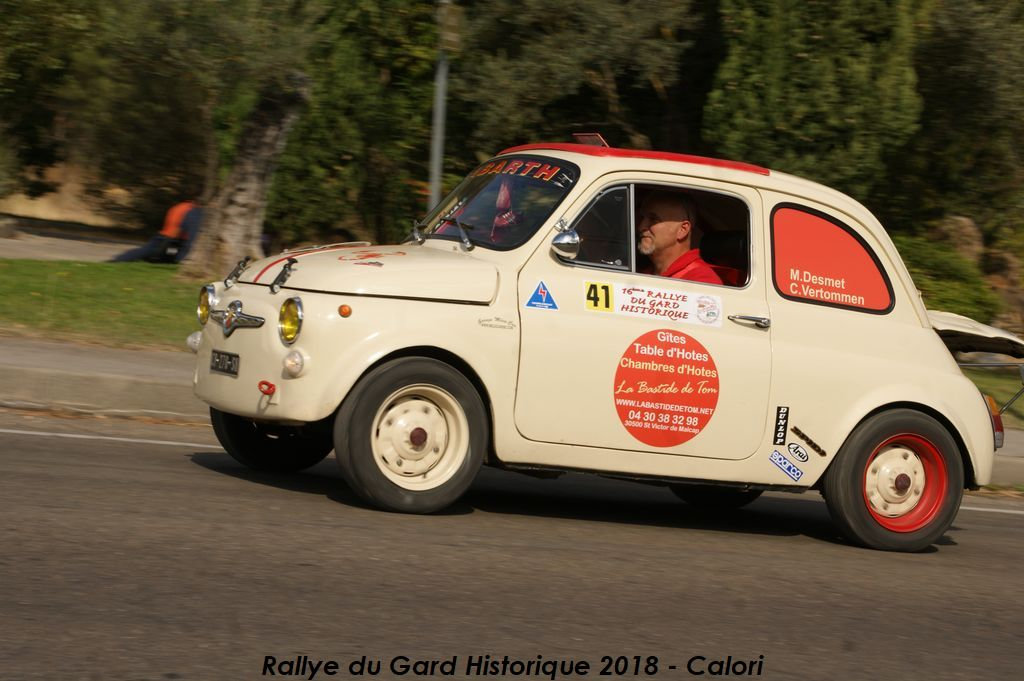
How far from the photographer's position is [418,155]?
20172 millimetres

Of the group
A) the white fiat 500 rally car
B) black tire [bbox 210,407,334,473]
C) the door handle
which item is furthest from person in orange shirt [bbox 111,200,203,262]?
the door handle

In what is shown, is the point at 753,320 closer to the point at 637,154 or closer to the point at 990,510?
the point at 637,154

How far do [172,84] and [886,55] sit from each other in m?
12.3

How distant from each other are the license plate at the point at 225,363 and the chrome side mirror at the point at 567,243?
172cm

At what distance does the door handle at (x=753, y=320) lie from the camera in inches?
284

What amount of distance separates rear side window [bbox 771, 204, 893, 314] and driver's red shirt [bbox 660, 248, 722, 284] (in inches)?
13.8

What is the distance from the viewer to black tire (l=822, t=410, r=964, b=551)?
7.48 meters

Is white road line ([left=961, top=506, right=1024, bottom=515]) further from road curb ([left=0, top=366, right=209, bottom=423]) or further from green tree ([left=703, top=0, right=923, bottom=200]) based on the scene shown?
green tree ([left=703, top=0, right=923, bottom=200])

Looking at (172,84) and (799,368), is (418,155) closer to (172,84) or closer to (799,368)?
(172,84)

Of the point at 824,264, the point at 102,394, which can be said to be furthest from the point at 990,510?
the point at 102,394

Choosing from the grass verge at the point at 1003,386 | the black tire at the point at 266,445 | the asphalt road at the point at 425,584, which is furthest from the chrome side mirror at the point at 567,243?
the grass verge at the point at 1003,386

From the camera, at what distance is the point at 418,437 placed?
6.71m

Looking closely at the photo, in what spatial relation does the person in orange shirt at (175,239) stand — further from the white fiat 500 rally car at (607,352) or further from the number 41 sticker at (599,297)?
the number 41 sticker at (599,297)

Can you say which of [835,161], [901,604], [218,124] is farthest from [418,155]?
[901,604]
